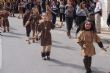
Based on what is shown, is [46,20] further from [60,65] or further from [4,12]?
[4,12]

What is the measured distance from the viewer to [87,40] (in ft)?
38.7

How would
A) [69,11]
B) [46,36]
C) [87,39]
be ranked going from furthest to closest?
[69,11]
[46,36]
[87,39]

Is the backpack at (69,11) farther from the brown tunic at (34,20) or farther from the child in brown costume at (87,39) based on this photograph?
the child in brown costume at (87,39)

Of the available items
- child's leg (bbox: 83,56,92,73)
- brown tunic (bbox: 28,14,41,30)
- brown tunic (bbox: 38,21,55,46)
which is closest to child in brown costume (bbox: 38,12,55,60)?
brown tunic (bbox: 38,21,55,46)

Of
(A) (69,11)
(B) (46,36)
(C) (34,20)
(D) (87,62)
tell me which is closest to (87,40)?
(D) (87,62)

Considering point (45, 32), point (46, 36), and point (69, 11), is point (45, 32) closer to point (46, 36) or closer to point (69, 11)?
point (46, 36)

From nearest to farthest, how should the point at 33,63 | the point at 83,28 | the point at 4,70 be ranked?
the point at 83,28 < the point at 4,70 < the point at 33,63

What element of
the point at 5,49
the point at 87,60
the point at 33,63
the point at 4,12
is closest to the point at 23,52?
the point at 5,49

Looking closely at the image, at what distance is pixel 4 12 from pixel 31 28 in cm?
391

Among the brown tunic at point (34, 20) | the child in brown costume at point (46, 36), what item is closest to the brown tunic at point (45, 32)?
the child in brown costume at point (46, 36)

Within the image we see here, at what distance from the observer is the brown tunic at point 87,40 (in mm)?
11742

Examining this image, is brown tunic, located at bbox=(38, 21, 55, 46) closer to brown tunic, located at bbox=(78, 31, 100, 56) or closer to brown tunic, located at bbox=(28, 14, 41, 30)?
brown tunic, located at bbox=(78, 31, 100, 56)

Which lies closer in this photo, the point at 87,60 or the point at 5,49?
the point at 87,60

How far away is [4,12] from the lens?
22.1m
